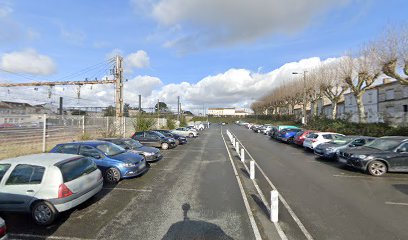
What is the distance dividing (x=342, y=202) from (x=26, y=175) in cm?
771

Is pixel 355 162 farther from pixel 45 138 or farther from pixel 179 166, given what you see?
pixel 45 138

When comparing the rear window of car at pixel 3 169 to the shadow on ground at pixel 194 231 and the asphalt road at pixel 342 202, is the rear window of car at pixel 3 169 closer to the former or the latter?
the shadow on ground at pixel 194 231

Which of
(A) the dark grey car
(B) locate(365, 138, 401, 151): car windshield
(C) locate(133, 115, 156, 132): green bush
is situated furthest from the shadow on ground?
(C) locate(133, 115, 156, 132): green bush

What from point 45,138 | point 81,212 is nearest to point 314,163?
point 81,212

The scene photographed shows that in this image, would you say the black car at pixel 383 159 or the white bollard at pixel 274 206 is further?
the black car at pixel 383 159

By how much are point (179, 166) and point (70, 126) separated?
39.3ft

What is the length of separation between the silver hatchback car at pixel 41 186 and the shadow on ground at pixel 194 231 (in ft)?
7.73

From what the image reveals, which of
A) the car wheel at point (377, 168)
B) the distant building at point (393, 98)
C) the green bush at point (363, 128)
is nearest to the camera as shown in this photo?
the car wheel at point (377, 168)

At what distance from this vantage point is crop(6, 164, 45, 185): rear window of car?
6082mm

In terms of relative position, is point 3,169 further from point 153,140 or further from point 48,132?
point 153,140

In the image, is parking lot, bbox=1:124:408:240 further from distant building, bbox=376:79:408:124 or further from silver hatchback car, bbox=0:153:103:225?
distant building, bbox=376:79:408:124

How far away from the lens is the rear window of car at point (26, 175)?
6.08 meters

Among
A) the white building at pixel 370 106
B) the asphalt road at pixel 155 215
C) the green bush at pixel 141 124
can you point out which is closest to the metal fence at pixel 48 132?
the green bush at pixel 141 124

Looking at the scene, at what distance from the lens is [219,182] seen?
975 cm
